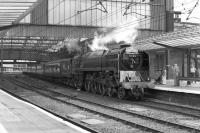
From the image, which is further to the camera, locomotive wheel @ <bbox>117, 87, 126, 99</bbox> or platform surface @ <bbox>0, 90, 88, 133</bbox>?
locomotive wheel @ <bbox>117, 87, 126, 99</bbox>

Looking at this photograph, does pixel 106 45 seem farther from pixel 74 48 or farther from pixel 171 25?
pixel 171 25

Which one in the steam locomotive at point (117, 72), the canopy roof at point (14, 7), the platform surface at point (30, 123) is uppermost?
the canopy roof at point (14, 7)

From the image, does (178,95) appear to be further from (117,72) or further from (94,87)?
(94,87)

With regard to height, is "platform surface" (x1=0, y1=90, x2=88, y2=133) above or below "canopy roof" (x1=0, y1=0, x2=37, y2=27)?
below

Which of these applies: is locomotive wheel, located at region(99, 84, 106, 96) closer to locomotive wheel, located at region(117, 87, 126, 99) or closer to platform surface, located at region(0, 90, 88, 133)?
locomotive wheel, located at region(117, 87, 126, 99)

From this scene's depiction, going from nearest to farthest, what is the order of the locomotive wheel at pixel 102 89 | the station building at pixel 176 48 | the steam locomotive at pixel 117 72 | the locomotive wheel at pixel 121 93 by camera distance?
1. the steam locomotive at pixel 117 72
2. the locomotive wheel at pixel 121 93
3. the station building at pixel 176 48
4. the locomotive wheel at pixel 102 89

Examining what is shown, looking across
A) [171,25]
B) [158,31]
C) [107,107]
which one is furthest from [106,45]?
[171,25]

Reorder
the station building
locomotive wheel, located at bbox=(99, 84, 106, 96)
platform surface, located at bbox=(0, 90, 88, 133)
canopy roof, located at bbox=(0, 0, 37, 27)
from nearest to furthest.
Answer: platform surface, located at bbox=(0, 90, 88, 133)
canopy roof, located at bbox=(0, 0, 37, 27)
the station building
locomotive wheel, located at bbox=(99, 84, 106, 96)

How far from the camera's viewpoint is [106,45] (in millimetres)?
25297

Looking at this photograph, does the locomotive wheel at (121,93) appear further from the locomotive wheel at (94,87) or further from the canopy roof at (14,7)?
the canopy roof at (14,7)

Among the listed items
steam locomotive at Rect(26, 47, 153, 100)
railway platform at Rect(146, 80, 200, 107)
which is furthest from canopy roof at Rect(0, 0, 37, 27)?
railway platform at Rect(146, 80, 200, 107)

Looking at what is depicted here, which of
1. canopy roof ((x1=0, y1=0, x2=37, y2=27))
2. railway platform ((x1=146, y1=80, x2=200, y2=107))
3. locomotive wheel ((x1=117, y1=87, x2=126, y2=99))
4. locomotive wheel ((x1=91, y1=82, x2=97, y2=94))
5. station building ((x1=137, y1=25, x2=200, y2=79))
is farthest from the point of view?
locomotive wheel ((x1=91, y1=82, x2=97, y2=94))

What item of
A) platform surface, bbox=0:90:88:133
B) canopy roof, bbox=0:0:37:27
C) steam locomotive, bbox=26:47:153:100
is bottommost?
platform surface, bbox=0:90:88:133

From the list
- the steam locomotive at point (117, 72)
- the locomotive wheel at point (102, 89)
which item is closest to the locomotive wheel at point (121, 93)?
the steam locomotive at point (117, 72)
